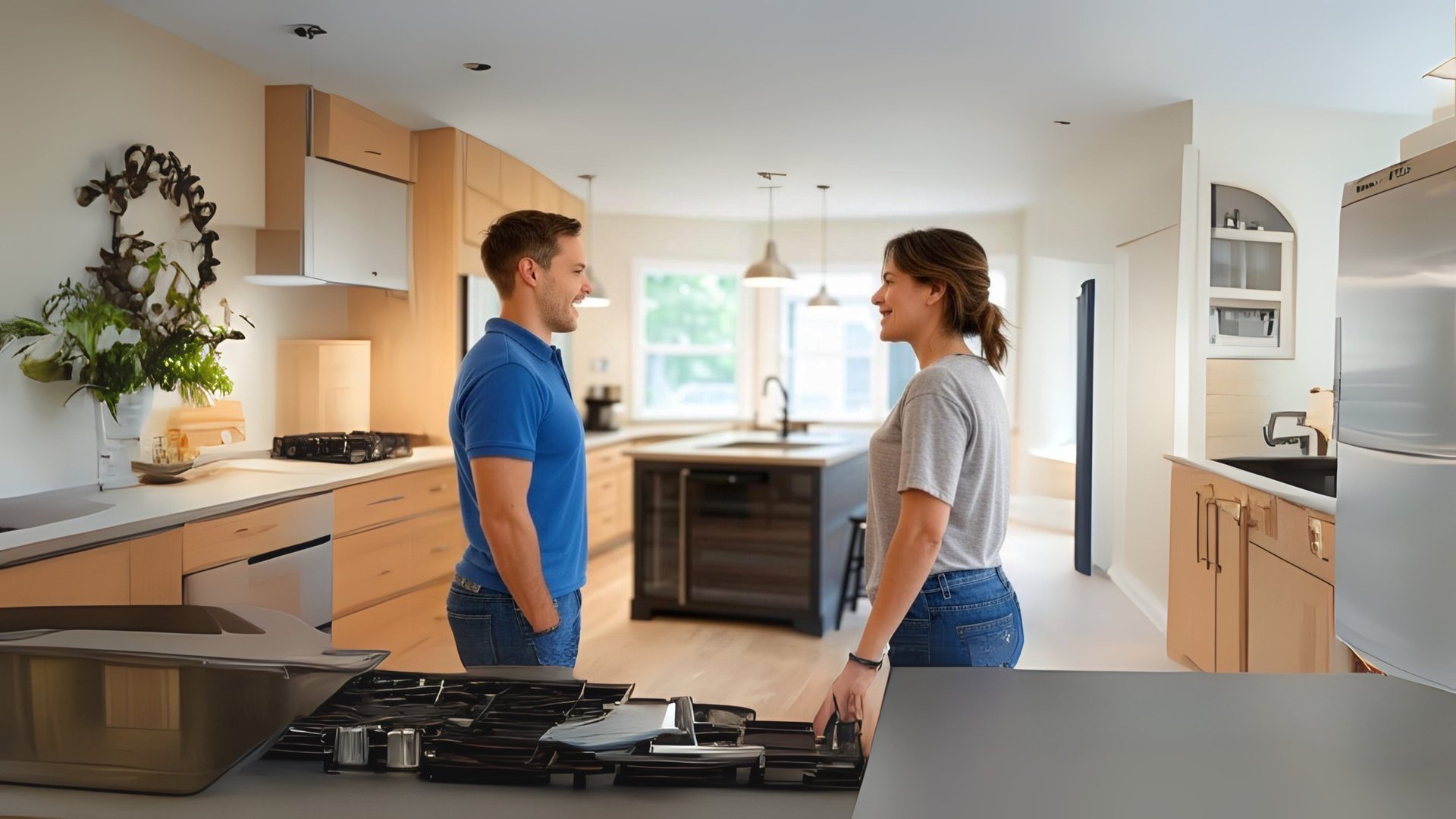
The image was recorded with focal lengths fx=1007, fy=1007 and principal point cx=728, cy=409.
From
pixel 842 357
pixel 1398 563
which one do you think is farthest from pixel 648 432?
pixel 1398 563

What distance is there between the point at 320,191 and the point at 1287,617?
12.9 feet

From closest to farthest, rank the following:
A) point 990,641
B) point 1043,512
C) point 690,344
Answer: point 990,641 → point 1043,512 → point 690,344

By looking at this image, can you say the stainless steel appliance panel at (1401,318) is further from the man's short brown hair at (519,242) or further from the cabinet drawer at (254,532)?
the cabinet drawer at (254,532)

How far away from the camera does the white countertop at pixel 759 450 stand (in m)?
4.69

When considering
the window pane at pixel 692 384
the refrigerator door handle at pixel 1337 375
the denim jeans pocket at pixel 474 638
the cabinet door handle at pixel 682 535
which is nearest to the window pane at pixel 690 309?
the window pane at pixel 692 384

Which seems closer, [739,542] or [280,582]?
[280,582]

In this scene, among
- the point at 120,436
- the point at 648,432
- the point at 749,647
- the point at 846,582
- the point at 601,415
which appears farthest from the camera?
the point at 601,415

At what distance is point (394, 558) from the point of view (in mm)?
4117

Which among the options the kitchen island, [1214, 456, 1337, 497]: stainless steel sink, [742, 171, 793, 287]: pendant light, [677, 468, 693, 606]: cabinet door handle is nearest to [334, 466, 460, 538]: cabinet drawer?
the kitchen island

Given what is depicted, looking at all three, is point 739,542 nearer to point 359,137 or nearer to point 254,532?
point 254,532

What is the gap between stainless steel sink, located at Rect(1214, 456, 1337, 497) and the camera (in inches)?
A: 150

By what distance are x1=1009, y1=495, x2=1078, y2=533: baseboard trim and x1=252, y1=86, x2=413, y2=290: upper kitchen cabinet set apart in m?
4.75

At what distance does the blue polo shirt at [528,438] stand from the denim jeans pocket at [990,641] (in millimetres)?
699

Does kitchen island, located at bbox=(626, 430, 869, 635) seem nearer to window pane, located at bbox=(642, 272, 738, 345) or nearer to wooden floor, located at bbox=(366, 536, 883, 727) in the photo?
wooden floor, located at bbox=(366, 536, 883, 727)
